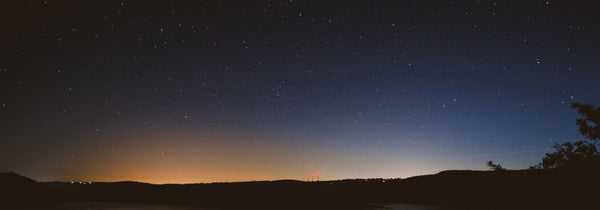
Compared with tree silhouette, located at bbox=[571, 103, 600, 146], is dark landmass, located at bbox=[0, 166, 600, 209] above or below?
below

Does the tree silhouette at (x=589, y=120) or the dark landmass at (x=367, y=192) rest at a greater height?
the tree silhouette at (x=589, y=120)

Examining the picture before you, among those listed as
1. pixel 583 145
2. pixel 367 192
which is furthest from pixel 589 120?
pixel 367 192

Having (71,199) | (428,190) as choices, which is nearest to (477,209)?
(428,190)

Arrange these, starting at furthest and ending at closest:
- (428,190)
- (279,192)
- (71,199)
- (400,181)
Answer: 1. (71,199)
2. (279,192)
3. (400,181)
4. (428,190)

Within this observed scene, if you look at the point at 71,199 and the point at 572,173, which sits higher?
the point at 572,173

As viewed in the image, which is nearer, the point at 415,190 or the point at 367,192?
the point at 415,190

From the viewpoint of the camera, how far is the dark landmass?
7.82m

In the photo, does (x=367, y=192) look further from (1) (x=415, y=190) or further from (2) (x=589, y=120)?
(2) (x=589, y=120)

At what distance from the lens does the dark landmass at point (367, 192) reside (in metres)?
7.82

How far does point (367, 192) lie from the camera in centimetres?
1281

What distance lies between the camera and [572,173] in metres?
7.96

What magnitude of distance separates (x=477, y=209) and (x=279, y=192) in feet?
27.7

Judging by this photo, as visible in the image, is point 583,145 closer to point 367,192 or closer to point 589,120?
point 589,120

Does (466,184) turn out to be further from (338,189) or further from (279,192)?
(279,192)
